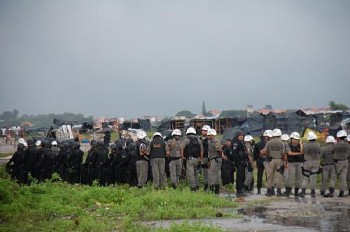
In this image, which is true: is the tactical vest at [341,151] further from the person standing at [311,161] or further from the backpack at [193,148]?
the backpack at [193,148]

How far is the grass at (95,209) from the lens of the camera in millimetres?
11066

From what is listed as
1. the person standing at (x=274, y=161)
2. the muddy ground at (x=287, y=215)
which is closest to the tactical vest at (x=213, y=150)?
the person standing at (x=274, y=161)

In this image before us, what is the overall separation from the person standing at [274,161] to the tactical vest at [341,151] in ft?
5.67

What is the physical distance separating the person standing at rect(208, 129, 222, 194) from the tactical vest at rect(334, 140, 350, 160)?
3843 millimetres

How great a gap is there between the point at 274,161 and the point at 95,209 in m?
6.68

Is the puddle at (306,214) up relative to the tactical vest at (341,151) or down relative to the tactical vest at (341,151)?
down

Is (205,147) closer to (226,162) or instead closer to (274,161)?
(226,162)

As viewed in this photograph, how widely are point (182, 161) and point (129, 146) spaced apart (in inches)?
81.7

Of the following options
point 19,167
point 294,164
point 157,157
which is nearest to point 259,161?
point 294,164

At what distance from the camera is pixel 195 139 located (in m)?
18.3

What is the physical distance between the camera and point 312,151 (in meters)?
17.6

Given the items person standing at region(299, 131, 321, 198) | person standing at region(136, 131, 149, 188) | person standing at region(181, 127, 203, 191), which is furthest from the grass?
person standing at region(299, 131, 321, 198)

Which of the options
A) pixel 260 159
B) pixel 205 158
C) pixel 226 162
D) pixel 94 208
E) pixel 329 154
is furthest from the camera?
pixel 226 162

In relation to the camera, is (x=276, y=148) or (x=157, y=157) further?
(x=157, y=157)
